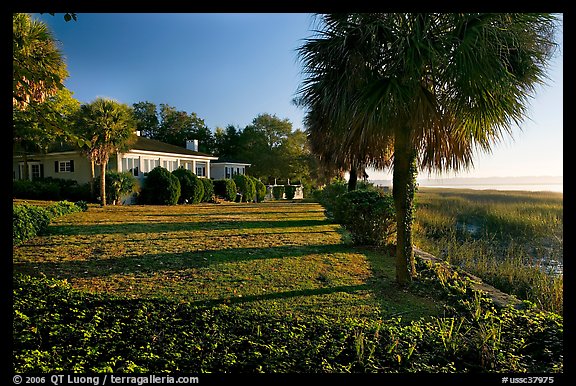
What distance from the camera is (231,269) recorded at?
562 centimetres

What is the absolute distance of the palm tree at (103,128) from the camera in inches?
607

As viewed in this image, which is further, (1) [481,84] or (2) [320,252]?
(2) [320,252]

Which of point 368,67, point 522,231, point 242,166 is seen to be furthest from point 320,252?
point 242,166

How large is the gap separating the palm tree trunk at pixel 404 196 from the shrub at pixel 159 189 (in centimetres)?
1613

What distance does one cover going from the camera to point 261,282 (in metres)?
4.96

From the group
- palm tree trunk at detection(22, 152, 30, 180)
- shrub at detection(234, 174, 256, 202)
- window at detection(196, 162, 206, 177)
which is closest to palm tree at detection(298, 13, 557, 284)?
shrub at detection(234, 174, 256, 202)

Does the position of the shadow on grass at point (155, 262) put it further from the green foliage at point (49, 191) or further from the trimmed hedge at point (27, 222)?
the green foliage at point (49, 191)

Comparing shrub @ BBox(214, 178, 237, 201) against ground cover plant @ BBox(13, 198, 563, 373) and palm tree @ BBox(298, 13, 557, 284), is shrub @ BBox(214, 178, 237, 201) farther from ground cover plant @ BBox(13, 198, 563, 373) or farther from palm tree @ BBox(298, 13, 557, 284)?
palm tree @ BBox(298, 13, 557, 284)

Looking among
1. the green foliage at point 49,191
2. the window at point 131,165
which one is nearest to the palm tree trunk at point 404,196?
the green foliage at point 49,191

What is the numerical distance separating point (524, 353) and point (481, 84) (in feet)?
9.41

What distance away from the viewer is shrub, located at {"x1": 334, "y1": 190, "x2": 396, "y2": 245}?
305 inches

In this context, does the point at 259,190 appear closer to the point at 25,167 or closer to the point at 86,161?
the point at 86,161
